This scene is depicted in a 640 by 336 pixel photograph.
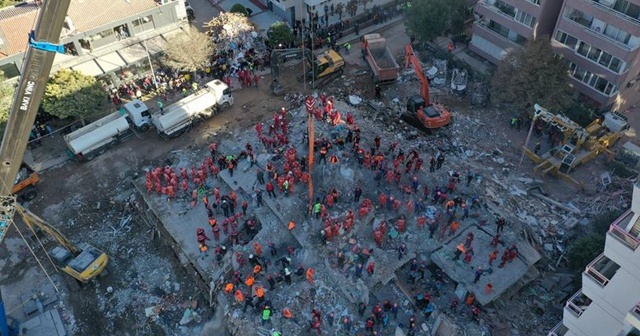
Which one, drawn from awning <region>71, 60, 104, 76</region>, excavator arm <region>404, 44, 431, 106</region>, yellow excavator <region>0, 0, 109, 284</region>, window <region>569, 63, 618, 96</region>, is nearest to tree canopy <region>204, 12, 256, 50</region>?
awning <region>71, 60, 104, 76</region>

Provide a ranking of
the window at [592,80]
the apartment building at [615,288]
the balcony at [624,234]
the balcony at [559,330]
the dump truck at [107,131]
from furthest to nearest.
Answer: the window at [592,80] → the dump truck at [107,131] → the balcony at [559,330] → the apartment building at [615,288] → the balcony at [624,234]

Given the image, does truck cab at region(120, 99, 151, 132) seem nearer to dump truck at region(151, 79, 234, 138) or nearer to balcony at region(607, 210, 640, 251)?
dump truck at region(151, 79, 234, 138)

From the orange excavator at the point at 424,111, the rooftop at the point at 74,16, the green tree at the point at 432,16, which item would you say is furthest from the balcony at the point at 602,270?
the rooftop at the point at 74,16

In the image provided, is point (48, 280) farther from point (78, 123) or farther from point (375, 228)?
point (375, 228)

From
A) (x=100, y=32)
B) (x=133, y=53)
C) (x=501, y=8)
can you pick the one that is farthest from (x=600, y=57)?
(x=100, y=32)

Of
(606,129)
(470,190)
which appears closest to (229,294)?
(470,190)

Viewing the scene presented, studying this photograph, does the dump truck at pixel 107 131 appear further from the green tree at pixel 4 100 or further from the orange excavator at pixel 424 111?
the orange excavator at pixel 424 111

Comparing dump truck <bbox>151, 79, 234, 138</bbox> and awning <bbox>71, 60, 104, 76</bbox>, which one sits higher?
awning <bbox>71, 60, 104, 76</bbox>
